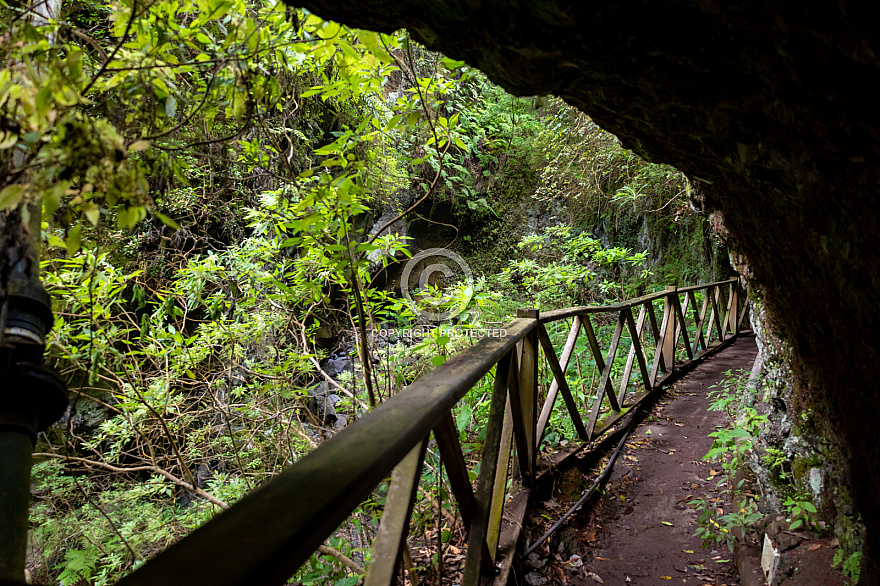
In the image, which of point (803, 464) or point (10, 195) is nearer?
point (10, 195)

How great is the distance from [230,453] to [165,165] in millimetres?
2974

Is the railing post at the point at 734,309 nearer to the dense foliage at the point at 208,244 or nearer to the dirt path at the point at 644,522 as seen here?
the dense foliage at the point at 208,244

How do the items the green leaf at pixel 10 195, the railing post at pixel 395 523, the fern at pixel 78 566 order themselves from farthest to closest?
the fern at pixel 78 566 < the railing post at pixel 395 523 < the green leaf at pixel 10 195

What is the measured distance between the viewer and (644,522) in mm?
3002

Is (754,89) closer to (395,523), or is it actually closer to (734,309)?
(395,523)

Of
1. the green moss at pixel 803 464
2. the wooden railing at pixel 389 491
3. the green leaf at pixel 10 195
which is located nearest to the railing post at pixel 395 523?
the wooden railing at pixel 389 491

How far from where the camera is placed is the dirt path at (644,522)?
2.50 metres

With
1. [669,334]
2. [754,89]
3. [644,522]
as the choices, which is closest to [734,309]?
[669,334]

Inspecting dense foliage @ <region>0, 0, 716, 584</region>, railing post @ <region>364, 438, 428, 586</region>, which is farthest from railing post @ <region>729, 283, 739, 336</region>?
railing post @ <region>364, 438, 428, 586</region>

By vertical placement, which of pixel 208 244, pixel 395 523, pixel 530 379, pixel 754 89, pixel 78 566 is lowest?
pixel 78 566

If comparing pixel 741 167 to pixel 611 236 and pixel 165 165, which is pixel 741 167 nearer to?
pixel 165 165

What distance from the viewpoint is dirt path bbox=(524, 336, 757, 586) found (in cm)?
250

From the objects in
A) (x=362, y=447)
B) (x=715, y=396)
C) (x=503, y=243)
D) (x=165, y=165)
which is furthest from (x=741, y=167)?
(x=503, y=243)

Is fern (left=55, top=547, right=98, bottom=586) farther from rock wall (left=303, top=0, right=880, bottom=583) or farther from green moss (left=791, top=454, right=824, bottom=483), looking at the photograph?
green moss (left=791, top=454, right=824, bottom=483)
